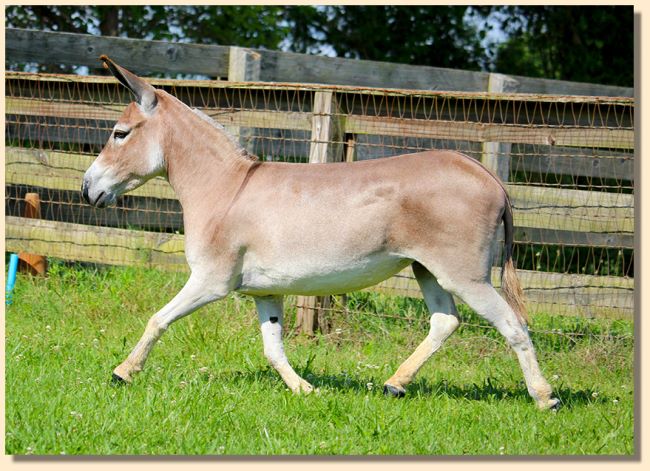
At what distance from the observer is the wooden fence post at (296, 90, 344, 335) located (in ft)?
23.6

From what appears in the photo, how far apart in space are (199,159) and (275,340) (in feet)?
4.23

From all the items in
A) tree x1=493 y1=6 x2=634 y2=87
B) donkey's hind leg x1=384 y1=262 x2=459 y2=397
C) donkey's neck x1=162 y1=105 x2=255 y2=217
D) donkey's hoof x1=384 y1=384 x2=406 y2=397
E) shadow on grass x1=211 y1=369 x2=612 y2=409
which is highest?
tree x1=493 y1=6 x2=634 y2=87

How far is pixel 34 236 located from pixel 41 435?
474 centimetres

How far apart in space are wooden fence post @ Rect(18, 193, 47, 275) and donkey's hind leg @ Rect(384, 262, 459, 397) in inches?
181

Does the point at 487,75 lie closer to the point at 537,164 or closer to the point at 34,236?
the point at 537,164

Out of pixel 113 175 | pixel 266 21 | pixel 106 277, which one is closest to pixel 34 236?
pixel 106 277

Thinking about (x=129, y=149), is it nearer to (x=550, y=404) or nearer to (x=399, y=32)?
(x=550, y=404)

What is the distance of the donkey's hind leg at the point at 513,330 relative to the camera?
16.8ft

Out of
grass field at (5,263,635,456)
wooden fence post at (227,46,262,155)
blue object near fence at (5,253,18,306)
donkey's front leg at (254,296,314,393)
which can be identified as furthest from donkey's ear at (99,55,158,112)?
wooden fence post at (227,46,262,155)

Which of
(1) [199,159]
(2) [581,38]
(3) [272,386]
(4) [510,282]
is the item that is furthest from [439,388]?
(2) [581,38]

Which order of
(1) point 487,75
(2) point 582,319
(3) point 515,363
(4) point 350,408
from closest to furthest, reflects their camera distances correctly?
(4) point 350,408
(3) point 515,363
(2) point 582,319
(1) point 487,75

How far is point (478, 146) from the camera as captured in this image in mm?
8438

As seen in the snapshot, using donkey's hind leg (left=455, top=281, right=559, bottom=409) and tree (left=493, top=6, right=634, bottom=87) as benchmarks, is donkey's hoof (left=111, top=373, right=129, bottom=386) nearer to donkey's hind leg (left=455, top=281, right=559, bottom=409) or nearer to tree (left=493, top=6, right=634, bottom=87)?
donkey's hind leg (left=455, top=281, right=559, bottom=409)

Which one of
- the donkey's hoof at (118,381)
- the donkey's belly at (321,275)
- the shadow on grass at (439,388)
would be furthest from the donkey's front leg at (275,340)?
the donkey's hoof at (118,381)
